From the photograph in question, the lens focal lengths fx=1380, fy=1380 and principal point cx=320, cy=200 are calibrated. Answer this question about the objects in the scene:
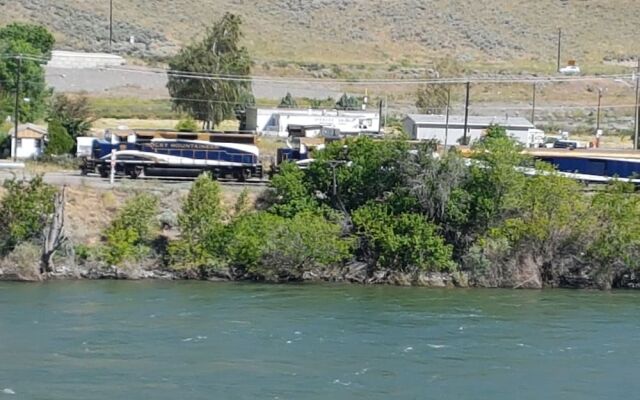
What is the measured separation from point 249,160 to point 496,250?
11.0m

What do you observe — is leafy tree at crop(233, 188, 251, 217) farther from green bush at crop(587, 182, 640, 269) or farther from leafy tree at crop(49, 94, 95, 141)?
leafy tree at crop(49, 94, 95, 141)

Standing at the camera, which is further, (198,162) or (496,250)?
(198,162)

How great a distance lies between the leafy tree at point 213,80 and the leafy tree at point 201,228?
24.1 meters

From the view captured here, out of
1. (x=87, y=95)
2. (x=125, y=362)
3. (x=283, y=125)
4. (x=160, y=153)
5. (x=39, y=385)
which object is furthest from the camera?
(x=87, y=95)

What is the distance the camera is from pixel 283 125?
205 ft

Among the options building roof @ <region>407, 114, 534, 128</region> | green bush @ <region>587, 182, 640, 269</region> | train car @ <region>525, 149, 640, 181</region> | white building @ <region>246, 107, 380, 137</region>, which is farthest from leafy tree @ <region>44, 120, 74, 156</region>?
green bush @ <region>587, 182, 640, 269</region>

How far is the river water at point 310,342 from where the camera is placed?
84.3 ft

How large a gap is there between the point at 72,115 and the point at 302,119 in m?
10.3

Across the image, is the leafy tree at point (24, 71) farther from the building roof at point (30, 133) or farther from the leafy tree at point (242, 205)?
the leafy tree at point (242, 205)

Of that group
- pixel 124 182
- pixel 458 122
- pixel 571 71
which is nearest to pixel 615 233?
pixel 124 182

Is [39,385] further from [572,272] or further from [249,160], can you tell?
[249,160]

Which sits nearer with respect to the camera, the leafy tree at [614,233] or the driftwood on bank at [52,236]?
the driftwood on bank at [52,236]

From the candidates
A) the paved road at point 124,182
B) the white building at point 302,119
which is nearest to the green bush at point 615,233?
the paved road at point 124,182

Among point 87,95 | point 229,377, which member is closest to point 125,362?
point 229,377
